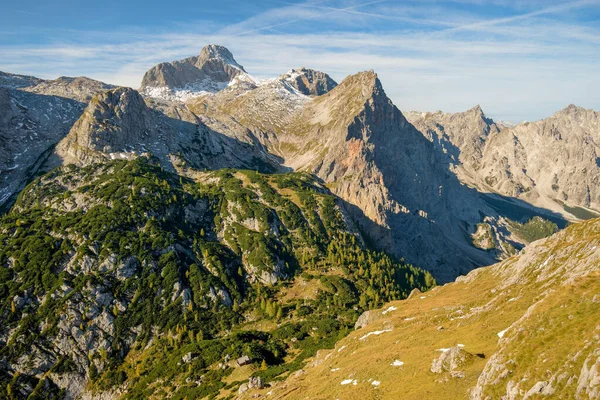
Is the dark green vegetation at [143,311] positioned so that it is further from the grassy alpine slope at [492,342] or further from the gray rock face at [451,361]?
the gray rock face at [451,361]

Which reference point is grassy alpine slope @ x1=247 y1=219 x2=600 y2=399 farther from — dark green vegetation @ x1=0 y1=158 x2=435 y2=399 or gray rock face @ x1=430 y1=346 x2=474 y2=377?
dark green vegetation @ x1=0 y1=158 x2=435 y2=399

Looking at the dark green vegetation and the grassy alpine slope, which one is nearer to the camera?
the grassy alpine slope

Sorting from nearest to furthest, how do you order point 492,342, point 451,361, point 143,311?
1. point 451,361
2. point 492,342
3. point 143,311

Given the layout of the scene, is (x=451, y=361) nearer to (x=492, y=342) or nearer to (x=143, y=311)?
(x=492, y=342)

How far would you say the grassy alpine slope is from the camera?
129ft

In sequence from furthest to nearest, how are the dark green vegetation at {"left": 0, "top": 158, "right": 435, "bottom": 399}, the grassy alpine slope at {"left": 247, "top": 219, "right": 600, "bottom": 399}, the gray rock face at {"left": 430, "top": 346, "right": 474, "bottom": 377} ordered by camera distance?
the dark green vegetation at {"left": 0, "top": 158, "right": 435, "bottom": 399} < the gray rock face at {"left": 430, "top": 346, "right": 474, "bottom": 377} < the grassy alpine slope at {"left": 247, "top": 219, "right": 600, "bottom": 399}

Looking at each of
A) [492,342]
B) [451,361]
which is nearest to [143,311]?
[451,361]

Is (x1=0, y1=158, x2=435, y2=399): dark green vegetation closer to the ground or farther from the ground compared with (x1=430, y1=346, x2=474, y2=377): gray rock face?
closer to the ground

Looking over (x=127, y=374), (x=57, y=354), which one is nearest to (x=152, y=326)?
(x=127, y=374)

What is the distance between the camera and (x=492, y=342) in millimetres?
61344

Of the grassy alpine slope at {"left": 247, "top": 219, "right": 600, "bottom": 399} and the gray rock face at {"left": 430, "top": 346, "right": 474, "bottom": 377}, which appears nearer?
the grassy alpine slope at {"left": 247, "top": 219, "right": 600, "bottom": 399}

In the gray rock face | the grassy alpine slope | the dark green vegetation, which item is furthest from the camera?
the dark green vegetation

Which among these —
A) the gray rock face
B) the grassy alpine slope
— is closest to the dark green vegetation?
the grassy alpine slope

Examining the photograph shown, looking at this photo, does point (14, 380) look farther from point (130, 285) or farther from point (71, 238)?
point (71, 238)
